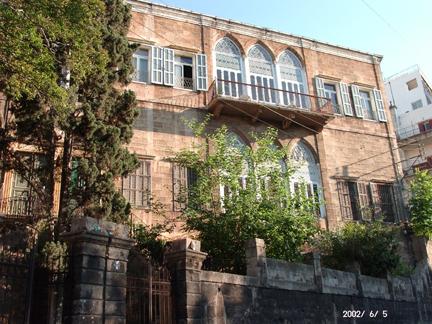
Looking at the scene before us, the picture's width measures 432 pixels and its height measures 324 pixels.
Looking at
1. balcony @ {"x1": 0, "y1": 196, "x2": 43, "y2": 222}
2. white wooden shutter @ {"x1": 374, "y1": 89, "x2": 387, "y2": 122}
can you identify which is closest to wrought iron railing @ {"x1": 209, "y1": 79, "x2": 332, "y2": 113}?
white wooden shutter @ {"x1": 374, "y1": 89, "x2": 387, "y2": 122}

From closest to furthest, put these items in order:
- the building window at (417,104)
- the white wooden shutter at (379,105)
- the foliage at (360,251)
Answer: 1. the foliage at (360,251)
2. the white wooden shutter at (379,105)
3. the building window at (417,104)

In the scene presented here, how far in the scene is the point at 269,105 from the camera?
18859 millimetres

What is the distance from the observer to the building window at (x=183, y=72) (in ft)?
63.0

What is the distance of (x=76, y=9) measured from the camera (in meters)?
9.42

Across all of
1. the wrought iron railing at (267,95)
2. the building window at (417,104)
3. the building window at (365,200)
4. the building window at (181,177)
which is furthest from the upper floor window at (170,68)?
the building window at (417,104)

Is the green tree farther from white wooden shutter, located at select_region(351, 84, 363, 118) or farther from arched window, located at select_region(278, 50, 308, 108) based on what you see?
white wooden shutter, located at select_region(351, 84, 363, 118)

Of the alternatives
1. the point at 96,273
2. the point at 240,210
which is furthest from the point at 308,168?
the point at 96,273

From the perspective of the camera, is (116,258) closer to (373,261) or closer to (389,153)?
(373,261)

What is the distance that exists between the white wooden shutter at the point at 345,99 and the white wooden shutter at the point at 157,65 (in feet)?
27.6

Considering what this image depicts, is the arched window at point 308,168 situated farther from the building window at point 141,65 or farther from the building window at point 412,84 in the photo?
the building window at point 412,84

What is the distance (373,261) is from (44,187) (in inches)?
400

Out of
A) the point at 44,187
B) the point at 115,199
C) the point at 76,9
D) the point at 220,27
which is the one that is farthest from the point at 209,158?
the point at 220,27

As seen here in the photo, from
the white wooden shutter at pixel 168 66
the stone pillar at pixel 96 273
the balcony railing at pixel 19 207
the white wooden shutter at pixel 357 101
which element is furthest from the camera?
the white wooden shutter at pixel 357 101

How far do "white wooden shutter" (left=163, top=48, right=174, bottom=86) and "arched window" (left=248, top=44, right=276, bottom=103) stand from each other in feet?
10.9
